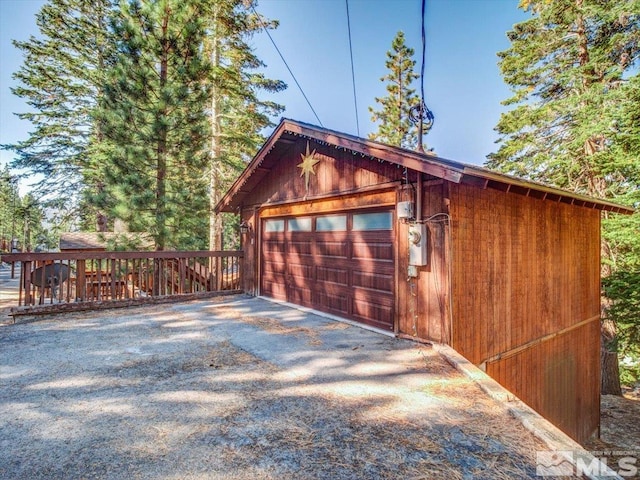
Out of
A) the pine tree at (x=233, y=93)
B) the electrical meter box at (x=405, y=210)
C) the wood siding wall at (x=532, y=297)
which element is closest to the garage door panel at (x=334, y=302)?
the electrical meter box at (x=405, y=210)

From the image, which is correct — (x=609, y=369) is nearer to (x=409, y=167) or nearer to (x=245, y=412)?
(x=409, y=167)

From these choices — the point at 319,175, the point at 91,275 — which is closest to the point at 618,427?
the point at 319,175

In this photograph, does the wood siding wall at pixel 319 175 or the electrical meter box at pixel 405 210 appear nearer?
the electrical meter box at pixel 405 210

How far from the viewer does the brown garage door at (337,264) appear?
5199 mm

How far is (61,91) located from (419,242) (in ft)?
59.8

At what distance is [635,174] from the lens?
790 centimetres

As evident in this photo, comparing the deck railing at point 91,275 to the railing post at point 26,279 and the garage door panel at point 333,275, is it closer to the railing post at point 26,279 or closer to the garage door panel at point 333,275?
the railing post at point 26,279

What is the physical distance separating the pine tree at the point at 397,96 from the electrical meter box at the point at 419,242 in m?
17.1

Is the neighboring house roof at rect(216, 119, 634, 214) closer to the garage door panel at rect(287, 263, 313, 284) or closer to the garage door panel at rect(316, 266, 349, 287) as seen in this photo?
the garage door panel at rect(316, 266, 349, 287)

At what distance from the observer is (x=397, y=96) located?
20.8 metres

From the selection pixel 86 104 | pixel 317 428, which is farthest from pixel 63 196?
pixel 317 428

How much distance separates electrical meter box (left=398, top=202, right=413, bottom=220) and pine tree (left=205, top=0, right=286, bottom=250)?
8.04m

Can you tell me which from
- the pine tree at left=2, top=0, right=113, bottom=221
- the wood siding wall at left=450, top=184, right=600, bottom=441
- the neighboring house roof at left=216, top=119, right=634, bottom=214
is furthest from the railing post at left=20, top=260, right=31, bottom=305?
the pine tree at left=2, top=0, right=113, bottom=221

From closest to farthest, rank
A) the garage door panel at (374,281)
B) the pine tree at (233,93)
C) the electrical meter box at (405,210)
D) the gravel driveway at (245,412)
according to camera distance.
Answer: the gravel driveway at (245,412)
the electrical meter box at (405,210)
the garage door panel at (374,281)
the pine tree at (233,93)
